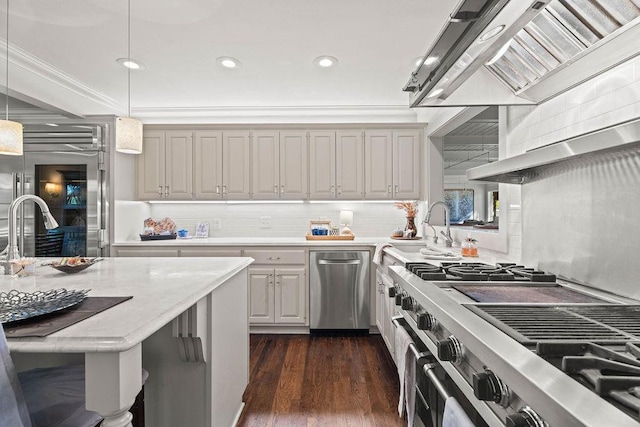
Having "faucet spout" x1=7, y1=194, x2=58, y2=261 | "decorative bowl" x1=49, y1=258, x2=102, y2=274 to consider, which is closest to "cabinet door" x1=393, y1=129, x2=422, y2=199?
"decorative bowl" x1=49, y1=258, x2=102, y2=274

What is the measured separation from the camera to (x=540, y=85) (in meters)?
1.69

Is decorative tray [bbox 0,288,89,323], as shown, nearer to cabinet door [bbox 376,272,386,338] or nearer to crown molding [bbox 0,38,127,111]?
cabinet door [bbox 376,272,386,338]

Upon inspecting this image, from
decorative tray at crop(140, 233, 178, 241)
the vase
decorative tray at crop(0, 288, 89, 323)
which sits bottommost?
decorative tray at crop(0, 288, 89, 323)

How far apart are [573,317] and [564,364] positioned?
43 cm

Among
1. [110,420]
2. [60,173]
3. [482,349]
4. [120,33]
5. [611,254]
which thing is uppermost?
[120,33]

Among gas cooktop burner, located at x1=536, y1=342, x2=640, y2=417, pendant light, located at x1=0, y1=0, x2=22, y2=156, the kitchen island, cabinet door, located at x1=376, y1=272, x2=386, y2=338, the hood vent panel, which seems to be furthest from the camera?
cabinet door, located at x1=376, y1=272, x2=386, y2=338

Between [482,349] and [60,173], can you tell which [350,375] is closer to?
[482,349]

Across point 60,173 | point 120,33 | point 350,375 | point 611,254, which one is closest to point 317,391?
point 350,375

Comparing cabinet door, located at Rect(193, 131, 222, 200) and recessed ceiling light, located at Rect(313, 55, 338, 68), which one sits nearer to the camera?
recessed ceiling light, located at Rect(313, 55, 338, 68)

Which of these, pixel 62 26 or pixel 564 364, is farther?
pixel 62 26

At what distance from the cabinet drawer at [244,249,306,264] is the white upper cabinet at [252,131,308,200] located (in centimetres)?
75

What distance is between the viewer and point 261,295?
371cm

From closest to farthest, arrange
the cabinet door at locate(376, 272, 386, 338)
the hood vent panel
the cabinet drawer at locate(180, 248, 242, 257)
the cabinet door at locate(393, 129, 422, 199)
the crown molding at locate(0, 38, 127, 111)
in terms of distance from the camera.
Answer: the hood vent panel
the crown molding at locate(0, 38, 127, 111)
the cabinet door at locate(376, 272, 386, 338)
the cabinet drawer at locate(180, 248, 242, 257)
the cabinet door at locate(393, 129, 422, 199)

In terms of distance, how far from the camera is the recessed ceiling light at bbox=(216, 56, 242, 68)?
9.73ft
